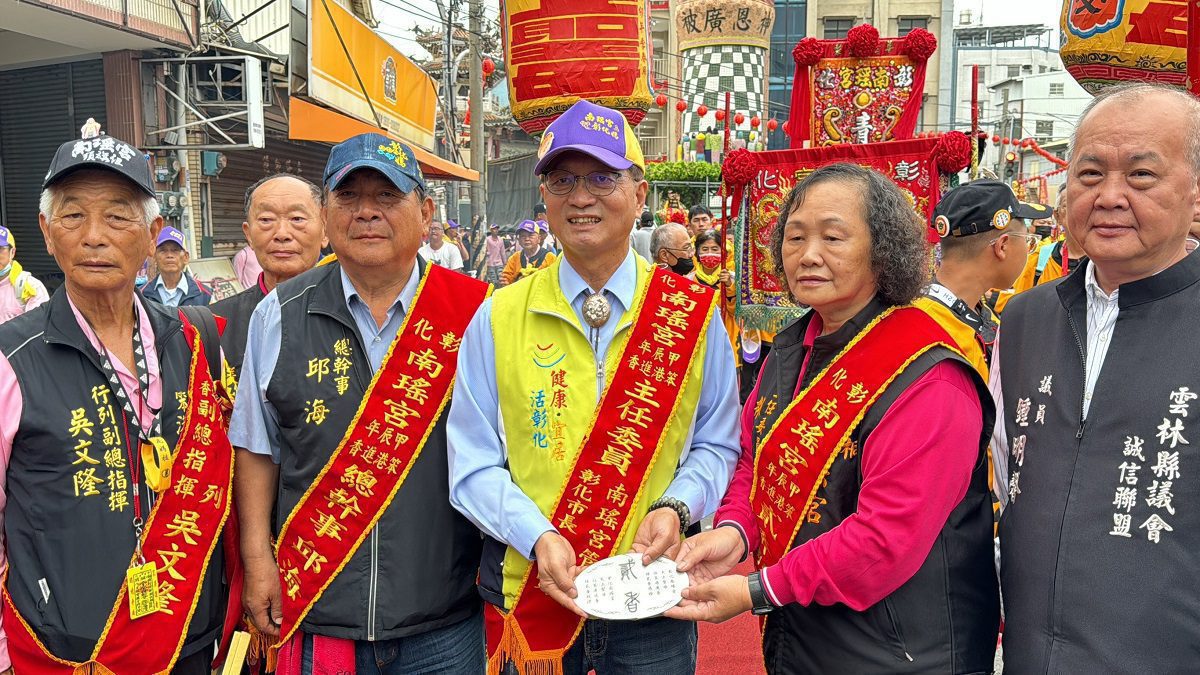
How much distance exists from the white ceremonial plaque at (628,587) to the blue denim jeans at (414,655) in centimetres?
57

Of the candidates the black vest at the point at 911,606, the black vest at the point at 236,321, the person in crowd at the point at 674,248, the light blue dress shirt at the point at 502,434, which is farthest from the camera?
the person in crowd at the point at 674,248

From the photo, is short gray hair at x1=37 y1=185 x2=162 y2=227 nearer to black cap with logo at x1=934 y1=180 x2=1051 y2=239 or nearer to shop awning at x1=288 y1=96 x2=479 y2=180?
black cap with logo at x1=934 y1=180 x2=1051 y2=239

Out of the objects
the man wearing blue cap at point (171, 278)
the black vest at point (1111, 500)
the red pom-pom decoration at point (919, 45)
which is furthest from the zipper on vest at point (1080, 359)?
the man wearing blue cap at point (171, 278)

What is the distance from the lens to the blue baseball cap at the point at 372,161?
2.31m

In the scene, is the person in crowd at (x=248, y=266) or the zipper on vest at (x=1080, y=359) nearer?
the zipper on vest at (x=1080, y=359)

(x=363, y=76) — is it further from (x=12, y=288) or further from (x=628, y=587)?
(x=628, y=587)

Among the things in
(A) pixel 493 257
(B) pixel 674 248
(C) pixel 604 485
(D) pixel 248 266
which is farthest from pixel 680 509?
(A) pixel 493 257

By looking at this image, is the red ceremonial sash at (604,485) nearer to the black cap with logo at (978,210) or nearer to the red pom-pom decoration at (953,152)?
the black cap with logo at (978,210)

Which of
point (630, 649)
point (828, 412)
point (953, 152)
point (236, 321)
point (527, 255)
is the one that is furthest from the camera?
point (527, 255)

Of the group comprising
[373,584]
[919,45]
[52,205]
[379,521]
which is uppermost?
[919,45]

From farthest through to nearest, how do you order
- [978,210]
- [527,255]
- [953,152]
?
[527,255] → [953,152] → [978,210]

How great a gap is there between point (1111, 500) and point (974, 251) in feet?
6.67

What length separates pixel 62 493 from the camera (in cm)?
208

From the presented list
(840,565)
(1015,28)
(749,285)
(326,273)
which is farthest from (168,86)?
(1015,28)
